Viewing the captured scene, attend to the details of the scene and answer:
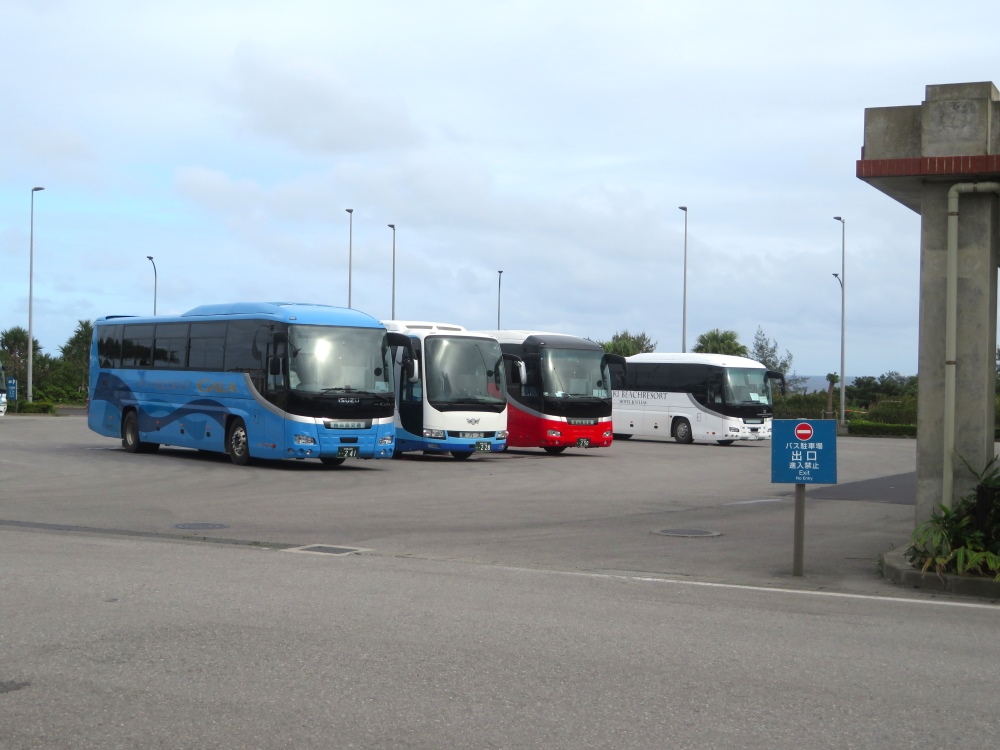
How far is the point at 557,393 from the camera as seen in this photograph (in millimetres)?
32062

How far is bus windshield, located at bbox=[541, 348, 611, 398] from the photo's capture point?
32125 millimetres

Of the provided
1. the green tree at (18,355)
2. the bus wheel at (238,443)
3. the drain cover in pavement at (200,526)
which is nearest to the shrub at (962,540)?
the drain cover in pavement at (200,526)

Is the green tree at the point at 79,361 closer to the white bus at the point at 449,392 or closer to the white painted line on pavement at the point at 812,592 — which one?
the white bus at the point at 449,392

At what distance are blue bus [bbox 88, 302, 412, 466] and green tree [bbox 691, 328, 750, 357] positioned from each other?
141 ft

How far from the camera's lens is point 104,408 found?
30.2 meters

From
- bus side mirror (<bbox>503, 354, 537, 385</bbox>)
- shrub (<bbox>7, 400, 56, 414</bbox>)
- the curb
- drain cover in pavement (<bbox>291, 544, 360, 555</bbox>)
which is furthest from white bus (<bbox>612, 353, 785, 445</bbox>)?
the curb

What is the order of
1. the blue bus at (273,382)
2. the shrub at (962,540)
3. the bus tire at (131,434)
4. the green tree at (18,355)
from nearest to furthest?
the shrub at (962,540) < the blue bus at (273,382) < the bus tire at (131,434) < the green tree at (18,355)

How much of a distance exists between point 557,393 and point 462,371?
430 cm

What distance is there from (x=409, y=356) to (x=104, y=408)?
27.8ft

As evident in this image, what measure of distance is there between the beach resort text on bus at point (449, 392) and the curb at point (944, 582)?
58.6 feet

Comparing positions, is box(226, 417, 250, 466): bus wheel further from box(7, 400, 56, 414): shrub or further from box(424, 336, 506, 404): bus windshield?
box(7, 400, 56, 414): shrub

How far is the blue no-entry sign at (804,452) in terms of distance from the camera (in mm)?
11242

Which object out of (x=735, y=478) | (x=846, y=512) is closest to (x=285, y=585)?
(x=846, y=512)

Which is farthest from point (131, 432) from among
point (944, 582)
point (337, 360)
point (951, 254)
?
point (944, 582)
